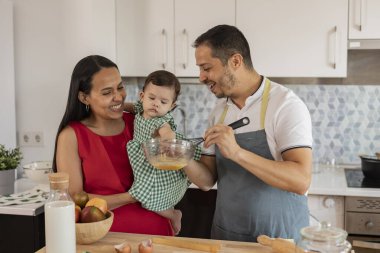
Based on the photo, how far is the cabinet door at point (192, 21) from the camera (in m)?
2.79

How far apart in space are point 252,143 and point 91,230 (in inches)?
24.3

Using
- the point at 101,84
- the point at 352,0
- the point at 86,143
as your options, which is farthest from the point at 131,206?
the point at 352,0

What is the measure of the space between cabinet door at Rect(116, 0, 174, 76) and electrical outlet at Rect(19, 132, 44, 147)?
68cm

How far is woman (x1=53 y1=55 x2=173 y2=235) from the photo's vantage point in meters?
1.71

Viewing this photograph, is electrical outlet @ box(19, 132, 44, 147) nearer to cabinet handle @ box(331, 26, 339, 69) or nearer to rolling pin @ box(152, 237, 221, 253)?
rolling pin @ box(152, 237, 221, 253)

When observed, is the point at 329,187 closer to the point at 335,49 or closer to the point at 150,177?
the point at 335,49

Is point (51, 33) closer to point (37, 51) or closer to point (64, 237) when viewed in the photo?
point (37, 51)

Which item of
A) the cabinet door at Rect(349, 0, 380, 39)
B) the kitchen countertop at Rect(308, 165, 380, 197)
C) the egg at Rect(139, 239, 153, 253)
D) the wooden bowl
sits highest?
the cabinet door at Rect(349, 0, 380, 39)

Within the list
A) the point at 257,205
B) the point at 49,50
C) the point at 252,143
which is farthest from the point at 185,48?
the point at 257,205

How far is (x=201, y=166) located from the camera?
1705 mm

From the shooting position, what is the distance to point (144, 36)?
292cm

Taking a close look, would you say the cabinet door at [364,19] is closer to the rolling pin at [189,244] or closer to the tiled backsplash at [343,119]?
the tiled backsplash at [343,119]

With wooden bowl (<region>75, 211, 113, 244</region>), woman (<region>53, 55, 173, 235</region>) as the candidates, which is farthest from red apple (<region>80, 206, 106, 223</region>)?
woman (<region>53, 55, 173, 235</region>)

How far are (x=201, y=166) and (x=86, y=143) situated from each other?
448 mm
